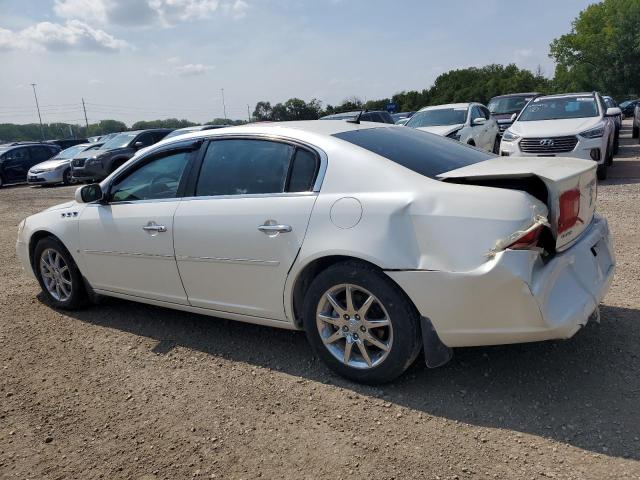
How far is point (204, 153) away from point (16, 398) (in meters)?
2.03

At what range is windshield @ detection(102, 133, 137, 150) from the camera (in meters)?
16.4

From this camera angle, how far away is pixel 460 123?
38.3 ft

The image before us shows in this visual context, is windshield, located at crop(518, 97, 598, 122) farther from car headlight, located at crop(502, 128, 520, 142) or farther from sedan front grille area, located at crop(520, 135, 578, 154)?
sedan front grille area, located at crop(520, 135, 578, 154)

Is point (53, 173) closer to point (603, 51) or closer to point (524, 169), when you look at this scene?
point (524, 169)

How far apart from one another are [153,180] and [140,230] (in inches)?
16.8

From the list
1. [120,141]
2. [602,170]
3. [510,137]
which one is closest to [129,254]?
→ [510,137]

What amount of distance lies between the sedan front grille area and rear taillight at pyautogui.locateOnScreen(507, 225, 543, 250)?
776 centimetres

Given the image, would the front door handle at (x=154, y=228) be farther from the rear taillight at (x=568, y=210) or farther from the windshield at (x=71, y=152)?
the windshield at (x=71, y=152)

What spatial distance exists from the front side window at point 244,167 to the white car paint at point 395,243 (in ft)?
0.23

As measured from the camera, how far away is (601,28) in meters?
53.3

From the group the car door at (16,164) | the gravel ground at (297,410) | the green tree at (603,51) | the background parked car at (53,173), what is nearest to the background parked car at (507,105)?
the background parked car at (53,173)

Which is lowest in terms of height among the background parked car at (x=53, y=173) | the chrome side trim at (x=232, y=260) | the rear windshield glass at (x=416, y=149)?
the background parked car at (x=53, y=173)

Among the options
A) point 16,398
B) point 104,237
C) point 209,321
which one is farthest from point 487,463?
point 104,237

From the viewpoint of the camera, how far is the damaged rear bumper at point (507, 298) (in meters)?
2.59
